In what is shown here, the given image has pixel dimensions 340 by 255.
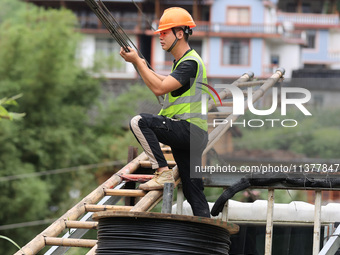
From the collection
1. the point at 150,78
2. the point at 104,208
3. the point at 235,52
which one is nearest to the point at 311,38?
the point at 235,52

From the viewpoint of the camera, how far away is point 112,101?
38.1 metres

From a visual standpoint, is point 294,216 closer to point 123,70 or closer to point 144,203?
point 144,203

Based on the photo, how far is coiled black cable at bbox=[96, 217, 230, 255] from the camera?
214 inches

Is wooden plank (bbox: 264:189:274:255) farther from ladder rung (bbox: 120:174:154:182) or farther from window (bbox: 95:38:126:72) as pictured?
window (bbox: 95:38:126:72)

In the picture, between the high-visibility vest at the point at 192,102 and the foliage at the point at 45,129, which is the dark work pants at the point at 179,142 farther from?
the foliage at the point at 45,129

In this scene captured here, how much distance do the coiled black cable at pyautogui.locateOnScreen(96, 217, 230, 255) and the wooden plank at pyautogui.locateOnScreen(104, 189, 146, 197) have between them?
1.25 m

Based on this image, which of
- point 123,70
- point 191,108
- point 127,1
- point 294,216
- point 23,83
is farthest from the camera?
point 123,70

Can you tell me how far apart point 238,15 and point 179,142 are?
4851 cm

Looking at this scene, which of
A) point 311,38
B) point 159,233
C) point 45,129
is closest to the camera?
point 159,233

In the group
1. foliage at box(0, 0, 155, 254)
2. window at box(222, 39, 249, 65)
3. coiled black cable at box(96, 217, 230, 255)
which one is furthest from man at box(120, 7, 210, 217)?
window at box(222, 39, 249, 65)

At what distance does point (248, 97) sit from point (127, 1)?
4257cm

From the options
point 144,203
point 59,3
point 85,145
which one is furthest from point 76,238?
point 59,3

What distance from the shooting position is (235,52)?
53.2m

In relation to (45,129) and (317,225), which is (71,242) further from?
(45,129)
